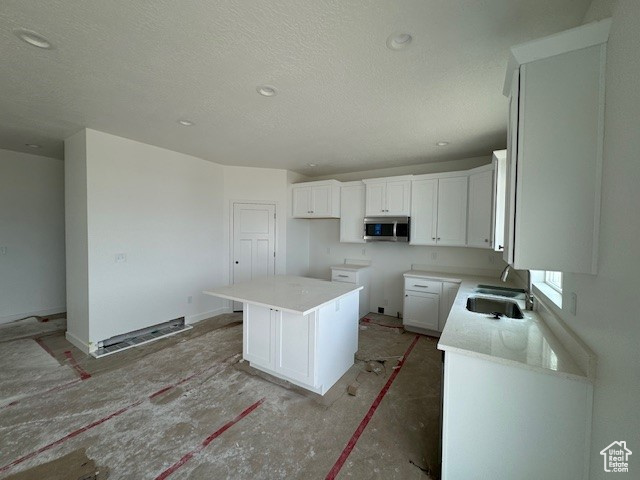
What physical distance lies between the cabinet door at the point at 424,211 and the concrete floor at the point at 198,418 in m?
1.71

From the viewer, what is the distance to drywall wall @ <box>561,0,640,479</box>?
90 centimetres

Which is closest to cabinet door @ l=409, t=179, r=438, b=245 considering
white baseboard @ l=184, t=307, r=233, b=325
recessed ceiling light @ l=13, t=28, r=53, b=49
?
white baseboard @ l=184, t=307, r=233, b=325

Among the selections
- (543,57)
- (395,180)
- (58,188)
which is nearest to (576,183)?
(543,57)

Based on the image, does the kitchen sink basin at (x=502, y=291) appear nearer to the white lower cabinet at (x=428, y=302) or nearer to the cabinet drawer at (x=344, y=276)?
the white lower cabinet at (x=428, y=302)

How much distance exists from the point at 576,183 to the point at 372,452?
78.7 inches

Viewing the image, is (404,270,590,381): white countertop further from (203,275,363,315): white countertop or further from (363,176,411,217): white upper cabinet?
(363,176,411,217): white upper cabinet

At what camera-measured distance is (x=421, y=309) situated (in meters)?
3.79

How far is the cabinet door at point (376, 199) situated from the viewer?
13.8 feet

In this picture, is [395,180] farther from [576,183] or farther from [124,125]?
[124,125]

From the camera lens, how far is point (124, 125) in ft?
9.41

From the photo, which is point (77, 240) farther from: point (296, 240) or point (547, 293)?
point (547, 293)

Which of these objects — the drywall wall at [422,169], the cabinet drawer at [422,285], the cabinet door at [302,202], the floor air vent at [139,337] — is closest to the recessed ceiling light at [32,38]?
the floor air vent at [139,337]

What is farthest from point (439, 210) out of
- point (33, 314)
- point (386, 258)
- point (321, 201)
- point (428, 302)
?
point (33, 314)

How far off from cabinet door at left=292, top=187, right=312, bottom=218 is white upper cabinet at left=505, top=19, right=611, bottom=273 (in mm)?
3658
